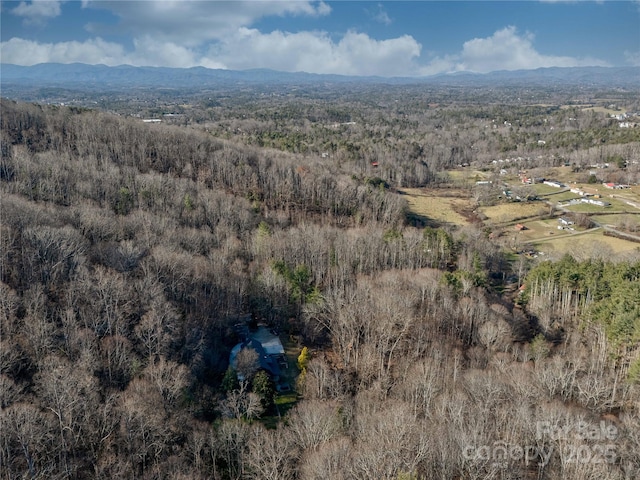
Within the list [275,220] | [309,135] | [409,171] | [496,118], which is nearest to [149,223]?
[275,220]

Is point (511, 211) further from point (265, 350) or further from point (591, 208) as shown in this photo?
point (265, 350)

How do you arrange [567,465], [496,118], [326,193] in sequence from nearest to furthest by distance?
[567,465] < [326,193] < [496,118]

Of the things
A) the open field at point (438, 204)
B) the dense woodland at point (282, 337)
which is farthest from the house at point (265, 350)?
the open field at point (438, 204)

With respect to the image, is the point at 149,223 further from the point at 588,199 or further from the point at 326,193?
the point at 588,199

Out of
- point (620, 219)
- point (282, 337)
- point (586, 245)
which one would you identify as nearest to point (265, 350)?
point (282, 337)

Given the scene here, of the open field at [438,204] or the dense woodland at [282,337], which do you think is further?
the open field at [438,204]

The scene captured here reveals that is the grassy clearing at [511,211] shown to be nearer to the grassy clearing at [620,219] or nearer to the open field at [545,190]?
the grassy clearing at [620,219]
